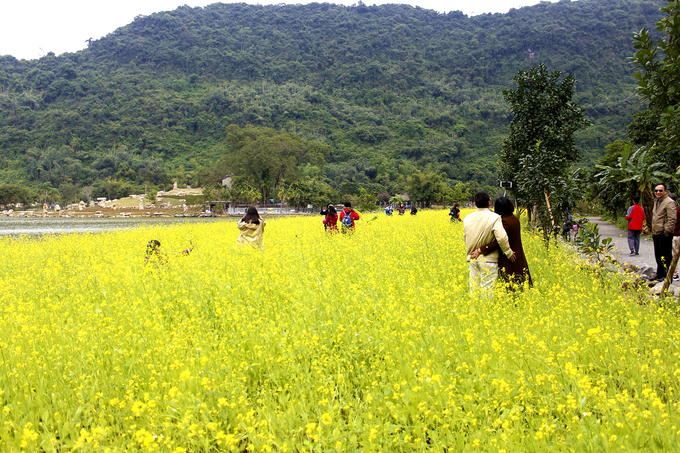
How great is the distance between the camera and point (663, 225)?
7.58 meters

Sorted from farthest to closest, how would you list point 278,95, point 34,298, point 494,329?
point 278,95, point 34,298, point 494,329

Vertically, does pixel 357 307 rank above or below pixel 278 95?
below

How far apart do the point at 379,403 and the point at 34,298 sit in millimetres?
5576

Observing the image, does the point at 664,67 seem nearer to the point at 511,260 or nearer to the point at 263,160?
the point at 511,260

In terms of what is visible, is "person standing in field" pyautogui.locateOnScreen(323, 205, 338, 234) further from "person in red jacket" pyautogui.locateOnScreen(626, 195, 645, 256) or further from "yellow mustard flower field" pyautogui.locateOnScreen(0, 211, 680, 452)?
"person in red jacket" pyautogui.locateOnScreen(626, 195, 645, 256)

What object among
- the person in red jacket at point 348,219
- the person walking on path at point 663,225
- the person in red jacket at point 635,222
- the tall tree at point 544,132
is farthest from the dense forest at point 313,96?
the person walking on path at point 663,225

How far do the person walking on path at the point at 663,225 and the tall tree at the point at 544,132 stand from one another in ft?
6.92

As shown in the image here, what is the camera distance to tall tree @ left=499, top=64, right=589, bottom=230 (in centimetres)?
964

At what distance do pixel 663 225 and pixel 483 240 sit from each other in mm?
4357

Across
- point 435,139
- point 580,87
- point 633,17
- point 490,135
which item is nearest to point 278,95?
point 435,139

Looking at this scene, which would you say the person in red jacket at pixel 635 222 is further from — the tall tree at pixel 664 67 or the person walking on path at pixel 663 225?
the tall tree at pixel 664 67

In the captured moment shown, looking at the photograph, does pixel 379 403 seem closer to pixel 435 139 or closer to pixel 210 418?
pixel 210 418

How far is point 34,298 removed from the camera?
6277 mm

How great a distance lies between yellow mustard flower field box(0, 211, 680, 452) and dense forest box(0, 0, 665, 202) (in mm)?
61307
